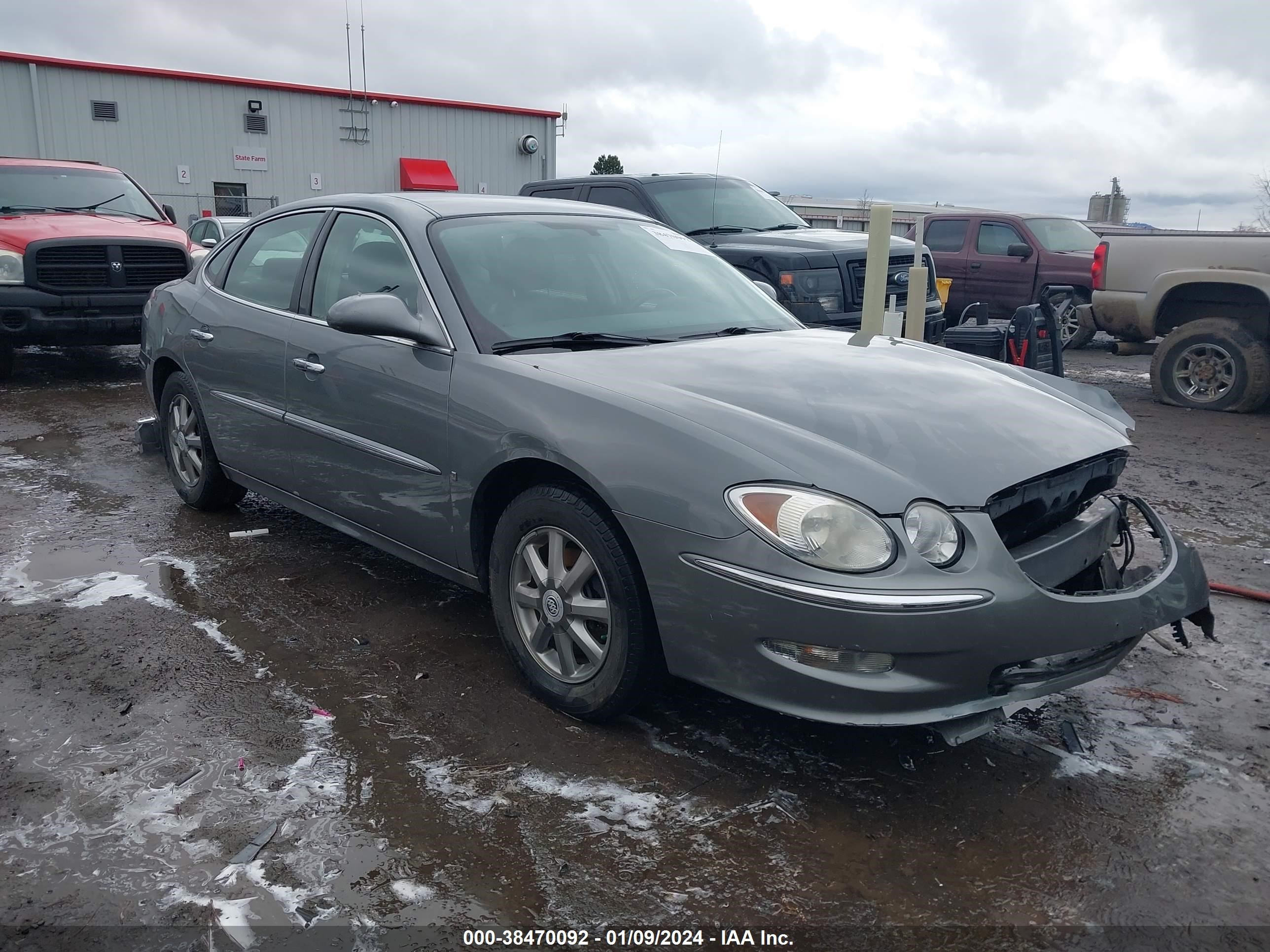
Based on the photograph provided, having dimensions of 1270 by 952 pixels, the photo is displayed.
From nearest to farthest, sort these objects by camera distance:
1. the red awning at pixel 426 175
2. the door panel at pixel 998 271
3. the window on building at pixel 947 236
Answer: the door panel at pixel 998 271 → the window on building at pixel 947 236 → the red awning at pixel 426 175

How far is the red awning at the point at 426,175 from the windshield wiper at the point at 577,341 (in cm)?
2478

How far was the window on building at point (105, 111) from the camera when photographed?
2347cm

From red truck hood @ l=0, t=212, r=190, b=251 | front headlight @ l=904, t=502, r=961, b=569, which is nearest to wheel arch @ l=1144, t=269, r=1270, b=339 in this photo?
front headlight @ l=904, t=502, r=961, b=569

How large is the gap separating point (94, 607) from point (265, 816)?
73.6 inches

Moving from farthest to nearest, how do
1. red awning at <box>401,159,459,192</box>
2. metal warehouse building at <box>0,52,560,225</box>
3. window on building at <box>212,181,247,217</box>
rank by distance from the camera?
red awning at <box>401,159,459,192</box> < window on building at <box>212,181,247,217</box> < metal warehouse building at <box>0,52,560,225</box>

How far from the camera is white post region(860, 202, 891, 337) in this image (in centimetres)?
596

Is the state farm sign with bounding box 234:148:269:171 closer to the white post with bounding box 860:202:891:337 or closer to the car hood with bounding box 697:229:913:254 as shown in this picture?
the car hood with bounding box 697:229:913:254

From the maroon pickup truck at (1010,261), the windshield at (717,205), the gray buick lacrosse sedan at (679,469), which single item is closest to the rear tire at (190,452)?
the gray buick lacrosse sedan at (679,469)

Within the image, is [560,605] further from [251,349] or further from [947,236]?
[947,236]

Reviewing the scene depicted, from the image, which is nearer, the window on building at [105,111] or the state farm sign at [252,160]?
the window on building at [105,111]

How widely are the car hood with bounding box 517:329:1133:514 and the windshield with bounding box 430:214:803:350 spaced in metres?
0.23

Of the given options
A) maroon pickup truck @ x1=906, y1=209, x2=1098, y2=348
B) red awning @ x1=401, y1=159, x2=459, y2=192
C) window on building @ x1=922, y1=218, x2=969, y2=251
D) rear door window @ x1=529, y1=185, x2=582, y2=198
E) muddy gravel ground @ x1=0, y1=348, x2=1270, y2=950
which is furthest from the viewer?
red awning @ x1=401, y1=159, x2=459, y2=192

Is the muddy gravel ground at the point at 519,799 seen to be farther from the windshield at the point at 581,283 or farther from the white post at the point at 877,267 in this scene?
the white post at the point at 877,267

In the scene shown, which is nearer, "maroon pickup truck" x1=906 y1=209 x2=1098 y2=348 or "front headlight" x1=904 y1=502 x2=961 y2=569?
"front headlight" x1=904 y1=502 x2=961 y2=569
